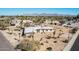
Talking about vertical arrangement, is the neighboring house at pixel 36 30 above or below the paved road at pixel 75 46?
above

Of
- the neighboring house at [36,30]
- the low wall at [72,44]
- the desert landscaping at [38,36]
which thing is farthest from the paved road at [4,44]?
the low wall at [72,44]

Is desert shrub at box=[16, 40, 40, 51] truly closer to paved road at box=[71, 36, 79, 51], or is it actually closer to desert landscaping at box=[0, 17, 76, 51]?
desert landscaping at box=[0, 17, 76, 51]

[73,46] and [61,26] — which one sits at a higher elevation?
[61,26]

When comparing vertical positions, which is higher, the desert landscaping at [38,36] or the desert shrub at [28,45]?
the desert landscaping at [38,36]

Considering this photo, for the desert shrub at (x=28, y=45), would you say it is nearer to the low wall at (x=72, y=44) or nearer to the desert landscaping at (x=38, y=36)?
the desert landscaping at (x=38, y=36)

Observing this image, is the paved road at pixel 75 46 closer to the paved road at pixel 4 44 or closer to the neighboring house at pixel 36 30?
the neighboring house at pixel 36 30

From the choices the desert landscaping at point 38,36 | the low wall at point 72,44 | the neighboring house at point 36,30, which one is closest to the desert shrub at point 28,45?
the desert landscaping at point 38,36
